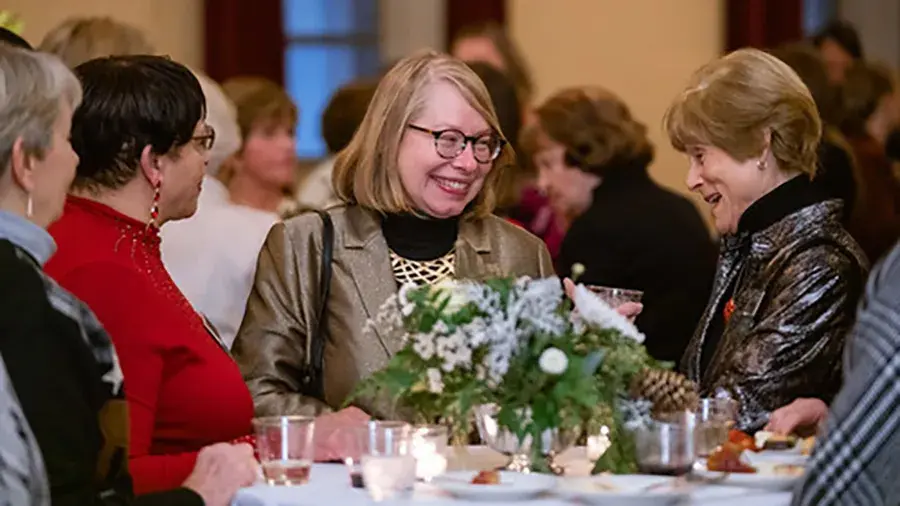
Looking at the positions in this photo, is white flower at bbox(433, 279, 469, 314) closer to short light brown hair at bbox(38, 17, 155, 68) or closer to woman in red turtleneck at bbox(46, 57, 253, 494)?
woman in red turtleneck at bbox(46, 57, 253, 494)

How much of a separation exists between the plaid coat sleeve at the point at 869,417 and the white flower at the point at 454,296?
0.90m

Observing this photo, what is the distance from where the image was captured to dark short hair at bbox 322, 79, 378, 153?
607 centimetres

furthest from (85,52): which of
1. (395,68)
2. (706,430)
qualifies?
(706,430)

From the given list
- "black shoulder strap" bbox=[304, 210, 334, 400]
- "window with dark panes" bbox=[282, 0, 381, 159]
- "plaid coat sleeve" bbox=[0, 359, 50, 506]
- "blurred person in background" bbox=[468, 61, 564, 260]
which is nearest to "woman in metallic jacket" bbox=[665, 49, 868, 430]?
"black shoulder strap" bbox=[304, 210, 334, 400]

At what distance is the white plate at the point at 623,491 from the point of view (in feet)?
10.6

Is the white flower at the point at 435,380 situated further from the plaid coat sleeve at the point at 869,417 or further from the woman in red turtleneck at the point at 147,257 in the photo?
the plaid coat sleeve at the point at 869,417

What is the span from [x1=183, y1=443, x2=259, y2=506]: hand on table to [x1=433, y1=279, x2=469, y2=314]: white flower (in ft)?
1.52

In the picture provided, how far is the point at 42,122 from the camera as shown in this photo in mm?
3121

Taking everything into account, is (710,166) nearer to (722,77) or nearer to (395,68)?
(722,77)

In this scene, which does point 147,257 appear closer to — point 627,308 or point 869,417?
point 627,308

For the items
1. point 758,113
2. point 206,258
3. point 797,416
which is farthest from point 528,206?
point 797,416

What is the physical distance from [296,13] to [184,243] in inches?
187

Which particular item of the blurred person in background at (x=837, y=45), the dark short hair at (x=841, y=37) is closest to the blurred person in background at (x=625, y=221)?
the blurred person in background at (x=837, y=45)

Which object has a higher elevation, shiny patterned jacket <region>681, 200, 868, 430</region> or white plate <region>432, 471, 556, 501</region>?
shiny patterned jacket <region>681, 200, 868, 430</region>
